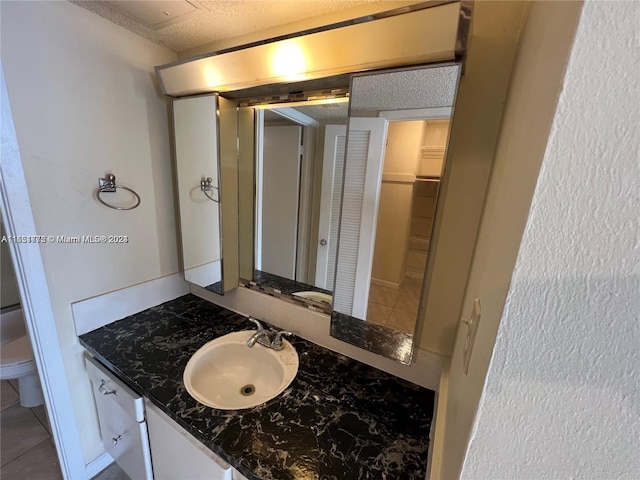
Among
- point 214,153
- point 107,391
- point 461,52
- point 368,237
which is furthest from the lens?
point 214,153

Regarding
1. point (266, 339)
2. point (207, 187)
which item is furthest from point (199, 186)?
point (266, 339)

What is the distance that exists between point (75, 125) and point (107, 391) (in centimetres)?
109

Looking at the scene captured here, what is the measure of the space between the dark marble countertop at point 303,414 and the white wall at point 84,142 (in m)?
0.29

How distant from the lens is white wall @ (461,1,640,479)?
0.67 ft

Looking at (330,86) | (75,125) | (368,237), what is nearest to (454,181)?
(368,237)

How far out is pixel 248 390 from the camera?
110cm

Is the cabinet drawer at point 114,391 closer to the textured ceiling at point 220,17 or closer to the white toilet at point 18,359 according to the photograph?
the white toilet at point 18,359

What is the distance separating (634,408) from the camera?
9.8 inches

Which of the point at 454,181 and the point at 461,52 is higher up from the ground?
the point at 461,52

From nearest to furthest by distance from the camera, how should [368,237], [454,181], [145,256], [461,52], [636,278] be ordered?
[636,278], [461,52], [454,181], [368,237], [145,256]

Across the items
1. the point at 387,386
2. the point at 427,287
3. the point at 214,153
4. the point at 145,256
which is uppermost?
the point at 214,153

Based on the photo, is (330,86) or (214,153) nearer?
(330,86)

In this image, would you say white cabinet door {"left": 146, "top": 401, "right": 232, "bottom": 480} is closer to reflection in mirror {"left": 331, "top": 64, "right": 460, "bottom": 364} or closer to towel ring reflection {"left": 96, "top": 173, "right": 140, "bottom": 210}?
reflection in mirror {"left": 331, "top": 64, "right": 460, "bottom": 364}

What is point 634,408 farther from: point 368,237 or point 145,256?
point 145,256
